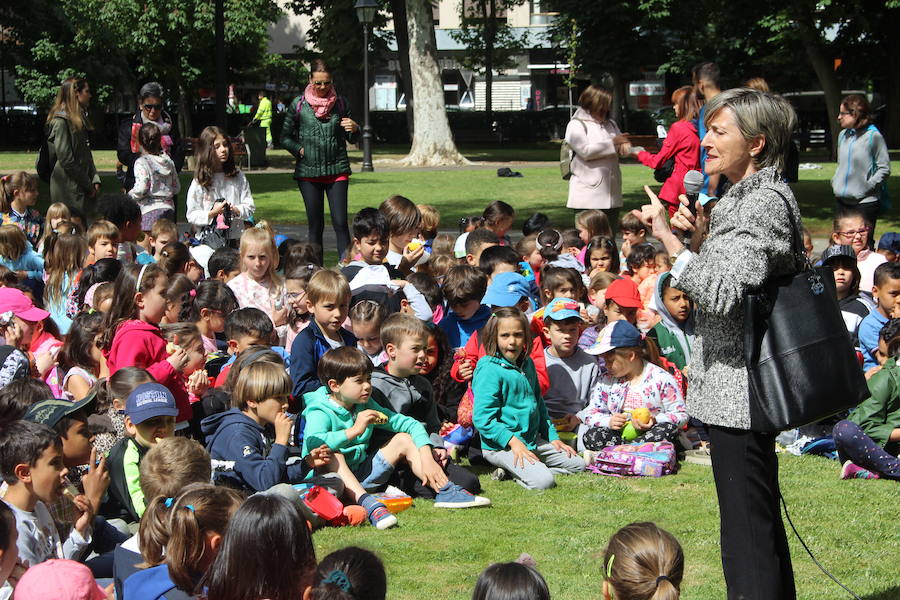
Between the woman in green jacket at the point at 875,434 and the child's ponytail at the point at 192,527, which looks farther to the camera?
the woman in green jacket at the point at 875,434

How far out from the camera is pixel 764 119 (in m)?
3.83

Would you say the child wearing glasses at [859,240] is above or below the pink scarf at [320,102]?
below

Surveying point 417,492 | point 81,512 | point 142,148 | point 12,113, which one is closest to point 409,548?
point 417,492

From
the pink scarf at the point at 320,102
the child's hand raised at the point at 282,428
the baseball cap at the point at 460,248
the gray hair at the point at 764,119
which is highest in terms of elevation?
the pink scarf at the point at 320,102

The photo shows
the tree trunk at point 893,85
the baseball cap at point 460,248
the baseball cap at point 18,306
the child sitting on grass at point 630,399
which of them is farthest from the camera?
the tree trunk at point 893,85

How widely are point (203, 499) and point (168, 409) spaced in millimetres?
1735

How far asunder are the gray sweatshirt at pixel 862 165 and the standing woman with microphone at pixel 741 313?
8.34 meters

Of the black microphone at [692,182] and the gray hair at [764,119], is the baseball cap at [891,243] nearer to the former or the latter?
the black microphone at [692,182]

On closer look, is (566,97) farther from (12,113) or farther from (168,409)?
(168,409)

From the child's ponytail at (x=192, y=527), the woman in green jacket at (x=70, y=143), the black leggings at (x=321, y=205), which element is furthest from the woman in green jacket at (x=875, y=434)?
the woman in green jacket at (x=70, y=143)

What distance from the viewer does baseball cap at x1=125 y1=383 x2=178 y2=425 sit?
17.3 ft

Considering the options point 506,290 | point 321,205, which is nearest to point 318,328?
point 506,290

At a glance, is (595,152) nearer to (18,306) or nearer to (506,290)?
(506,290)

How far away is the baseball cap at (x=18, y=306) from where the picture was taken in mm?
6875
